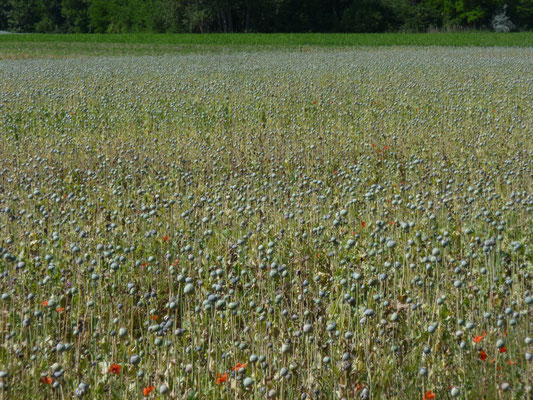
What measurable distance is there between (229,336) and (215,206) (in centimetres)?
222

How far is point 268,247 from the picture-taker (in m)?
4.65

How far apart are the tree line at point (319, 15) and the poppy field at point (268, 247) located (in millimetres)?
52034

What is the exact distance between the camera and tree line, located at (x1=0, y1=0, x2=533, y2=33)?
61.5 metres

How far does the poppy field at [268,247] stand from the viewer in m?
3.06

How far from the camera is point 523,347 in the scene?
3.06m

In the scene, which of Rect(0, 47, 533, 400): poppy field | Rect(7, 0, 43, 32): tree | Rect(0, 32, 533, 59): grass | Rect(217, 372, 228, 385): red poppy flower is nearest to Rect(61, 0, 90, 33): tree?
Rect(7, 0, 43, 32): tree

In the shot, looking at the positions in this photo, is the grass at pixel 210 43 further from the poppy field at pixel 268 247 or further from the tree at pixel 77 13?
the tree at pixel 77 13

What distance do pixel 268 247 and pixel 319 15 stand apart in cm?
7187

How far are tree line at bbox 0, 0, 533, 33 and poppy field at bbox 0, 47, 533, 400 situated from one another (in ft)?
171

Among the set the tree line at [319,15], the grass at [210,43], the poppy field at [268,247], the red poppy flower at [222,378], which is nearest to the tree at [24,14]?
the tree line at [319,15]

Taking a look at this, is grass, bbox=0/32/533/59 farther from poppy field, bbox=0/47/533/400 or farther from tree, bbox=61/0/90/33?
tree, bbox=61/0/90/33

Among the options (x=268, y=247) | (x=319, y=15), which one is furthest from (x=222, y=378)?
(x=319, y=15)

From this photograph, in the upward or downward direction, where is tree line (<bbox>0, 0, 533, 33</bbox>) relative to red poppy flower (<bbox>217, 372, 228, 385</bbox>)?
upward

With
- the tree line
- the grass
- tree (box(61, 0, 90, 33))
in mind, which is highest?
tree (box(61, 0, 90, 33))
